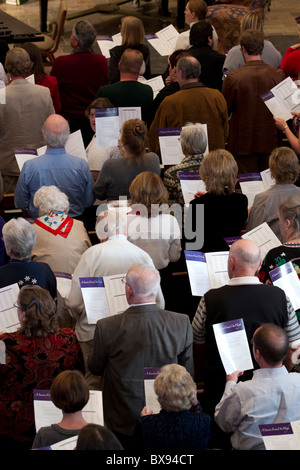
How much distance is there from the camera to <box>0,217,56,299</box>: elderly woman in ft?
14.4

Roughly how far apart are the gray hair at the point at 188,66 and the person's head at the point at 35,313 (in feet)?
9.83

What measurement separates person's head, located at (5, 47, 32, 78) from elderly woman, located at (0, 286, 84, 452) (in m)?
2.85

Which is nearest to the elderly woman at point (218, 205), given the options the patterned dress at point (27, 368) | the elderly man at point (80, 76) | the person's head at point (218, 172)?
the person's head at point (218, 172)

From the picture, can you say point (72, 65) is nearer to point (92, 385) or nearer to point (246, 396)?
point (92, 385)

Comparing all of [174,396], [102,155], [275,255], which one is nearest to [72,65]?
[102,155]

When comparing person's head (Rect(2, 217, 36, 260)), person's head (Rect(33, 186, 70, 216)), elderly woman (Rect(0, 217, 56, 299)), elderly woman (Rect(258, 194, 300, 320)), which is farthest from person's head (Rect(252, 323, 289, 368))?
person's head (Rect(33, 186, 70, 216))

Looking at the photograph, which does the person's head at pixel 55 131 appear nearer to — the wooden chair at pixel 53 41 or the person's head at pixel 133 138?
the person's head at pixel 133 138

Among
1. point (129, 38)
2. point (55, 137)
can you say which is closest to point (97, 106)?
point (55, 137)

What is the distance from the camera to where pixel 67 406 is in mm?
3330

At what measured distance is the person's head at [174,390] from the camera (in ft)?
10.9

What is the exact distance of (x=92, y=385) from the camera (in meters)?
4.35

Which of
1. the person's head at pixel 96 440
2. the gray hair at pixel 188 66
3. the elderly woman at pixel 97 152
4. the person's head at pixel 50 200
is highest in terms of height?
the person's head at pixel 96 440

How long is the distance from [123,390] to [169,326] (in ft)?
1.36

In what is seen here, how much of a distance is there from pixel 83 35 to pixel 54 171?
6.85 ft
